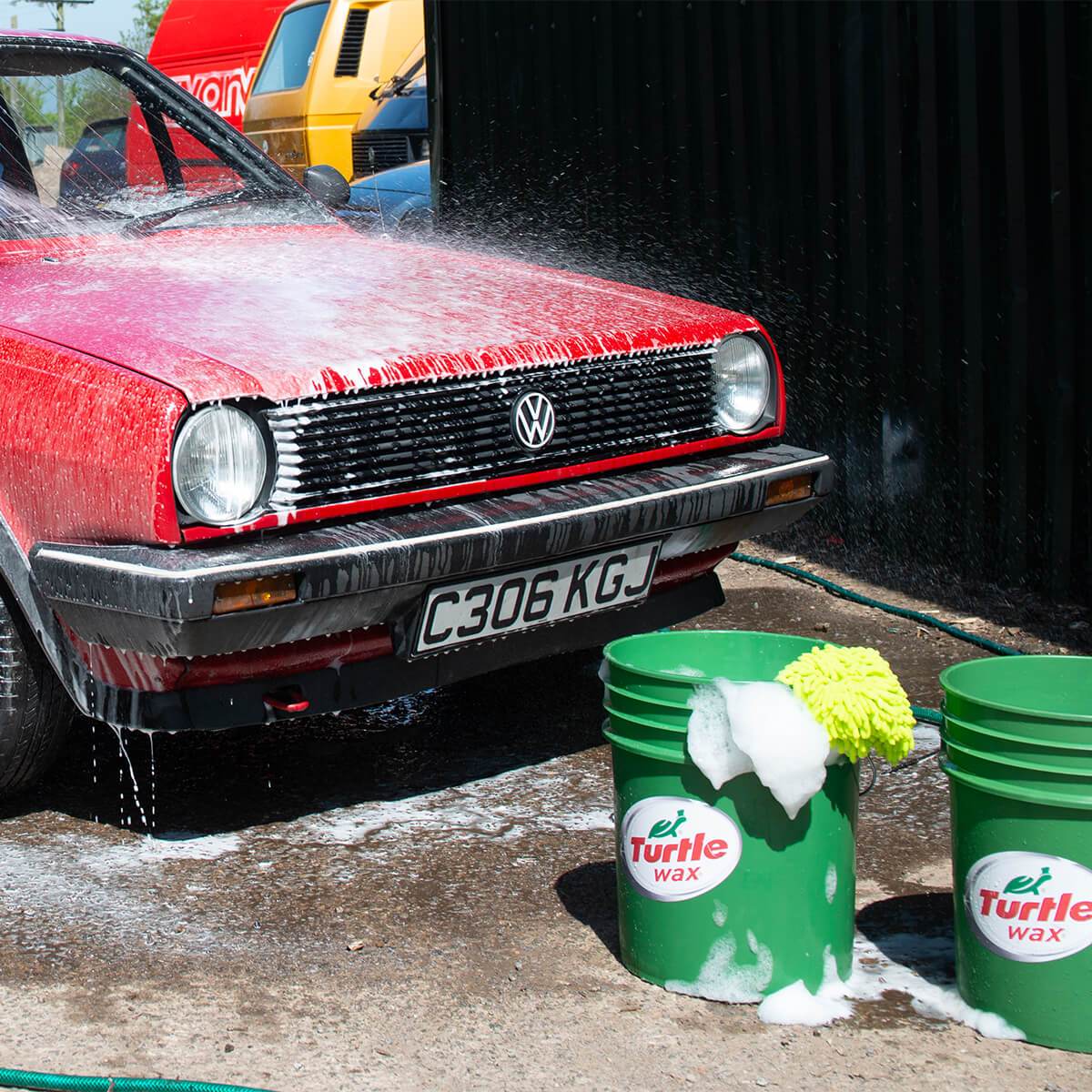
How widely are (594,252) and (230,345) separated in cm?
419

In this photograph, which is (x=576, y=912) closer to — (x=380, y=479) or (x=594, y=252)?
(x=380, y=479)

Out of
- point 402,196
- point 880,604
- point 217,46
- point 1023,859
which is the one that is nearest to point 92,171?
point 880,604

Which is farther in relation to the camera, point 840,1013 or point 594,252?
point 594,252

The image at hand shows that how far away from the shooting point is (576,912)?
3.20m

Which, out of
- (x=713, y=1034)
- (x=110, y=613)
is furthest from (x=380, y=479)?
(x=713, y=1034)

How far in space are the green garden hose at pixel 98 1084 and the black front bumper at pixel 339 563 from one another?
0.85 m

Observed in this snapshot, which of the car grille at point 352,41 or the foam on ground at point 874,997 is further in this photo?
the car grille at point 352,41

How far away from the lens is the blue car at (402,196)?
8938 mm

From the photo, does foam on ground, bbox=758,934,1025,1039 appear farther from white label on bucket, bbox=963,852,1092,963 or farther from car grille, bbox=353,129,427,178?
car grille, bbox=353,129,427,178

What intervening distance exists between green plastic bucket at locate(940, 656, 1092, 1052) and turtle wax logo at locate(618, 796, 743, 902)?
39cm

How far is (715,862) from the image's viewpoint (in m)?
2.69

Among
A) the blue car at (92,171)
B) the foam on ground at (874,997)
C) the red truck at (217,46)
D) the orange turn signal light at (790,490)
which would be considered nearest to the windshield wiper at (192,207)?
the blue car at (92,171)

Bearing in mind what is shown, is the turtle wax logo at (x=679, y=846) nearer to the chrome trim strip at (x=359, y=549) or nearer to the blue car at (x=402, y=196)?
the chrome trim strip at (x=359, y=549)

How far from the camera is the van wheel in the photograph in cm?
347
